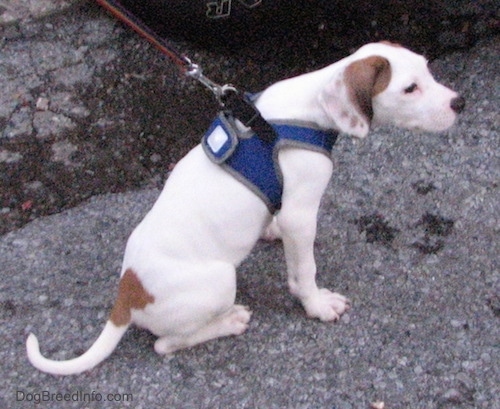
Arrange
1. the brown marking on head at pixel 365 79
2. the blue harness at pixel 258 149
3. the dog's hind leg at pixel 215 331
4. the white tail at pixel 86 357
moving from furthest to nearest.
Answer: the dog's hind leg at pixel 215 331
the white tail at pixel 86 357
the blue harness at pixel 258 149
the brown marking on head at pixel 365 79

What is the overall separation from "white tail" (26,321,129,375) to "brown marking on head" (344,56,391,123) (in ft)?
4.14

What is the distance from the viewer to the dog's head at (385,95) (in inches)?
106

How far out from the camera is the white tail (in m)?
2.95

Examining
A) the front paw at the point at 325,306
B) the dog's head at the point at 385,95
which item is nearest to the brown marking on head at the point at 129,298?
the front paw at the point at 325,306

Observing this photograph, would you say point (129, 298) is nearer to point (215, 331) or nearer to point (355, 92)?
point (215, 331)

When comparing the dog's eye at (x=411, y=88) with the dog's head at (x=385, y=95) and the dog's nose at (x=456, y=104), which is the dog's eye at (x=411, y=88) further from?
the dog's nose at (x=456, y=104)

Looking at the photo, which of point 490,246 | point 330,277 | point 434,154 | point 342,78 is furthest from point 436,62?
point 342,78

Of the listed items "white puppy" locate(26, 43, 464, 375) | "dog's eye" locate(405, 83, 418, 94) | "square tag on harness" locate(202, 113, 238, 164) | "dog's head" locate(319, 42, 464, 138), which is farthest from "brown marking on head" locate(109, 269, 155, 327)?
"dog's eye" locate(405, 83, 418, 94)

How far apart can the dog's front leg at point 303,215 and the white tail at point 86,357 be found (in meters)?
0.74

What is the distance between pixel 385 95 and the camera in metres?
2.75

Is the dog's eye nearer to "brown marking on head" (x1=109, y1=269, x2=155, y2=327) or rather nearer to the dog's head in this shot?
the dog's head

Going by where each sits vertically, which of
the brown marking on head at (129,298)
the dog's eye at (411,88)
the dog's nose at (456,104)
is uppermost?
the dog's eye at (411,88)

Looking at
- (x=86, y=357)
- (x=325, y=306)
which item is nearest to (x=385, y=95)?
(x=325, y=306)

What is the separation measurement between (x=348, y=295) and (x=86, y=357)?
1177mm
